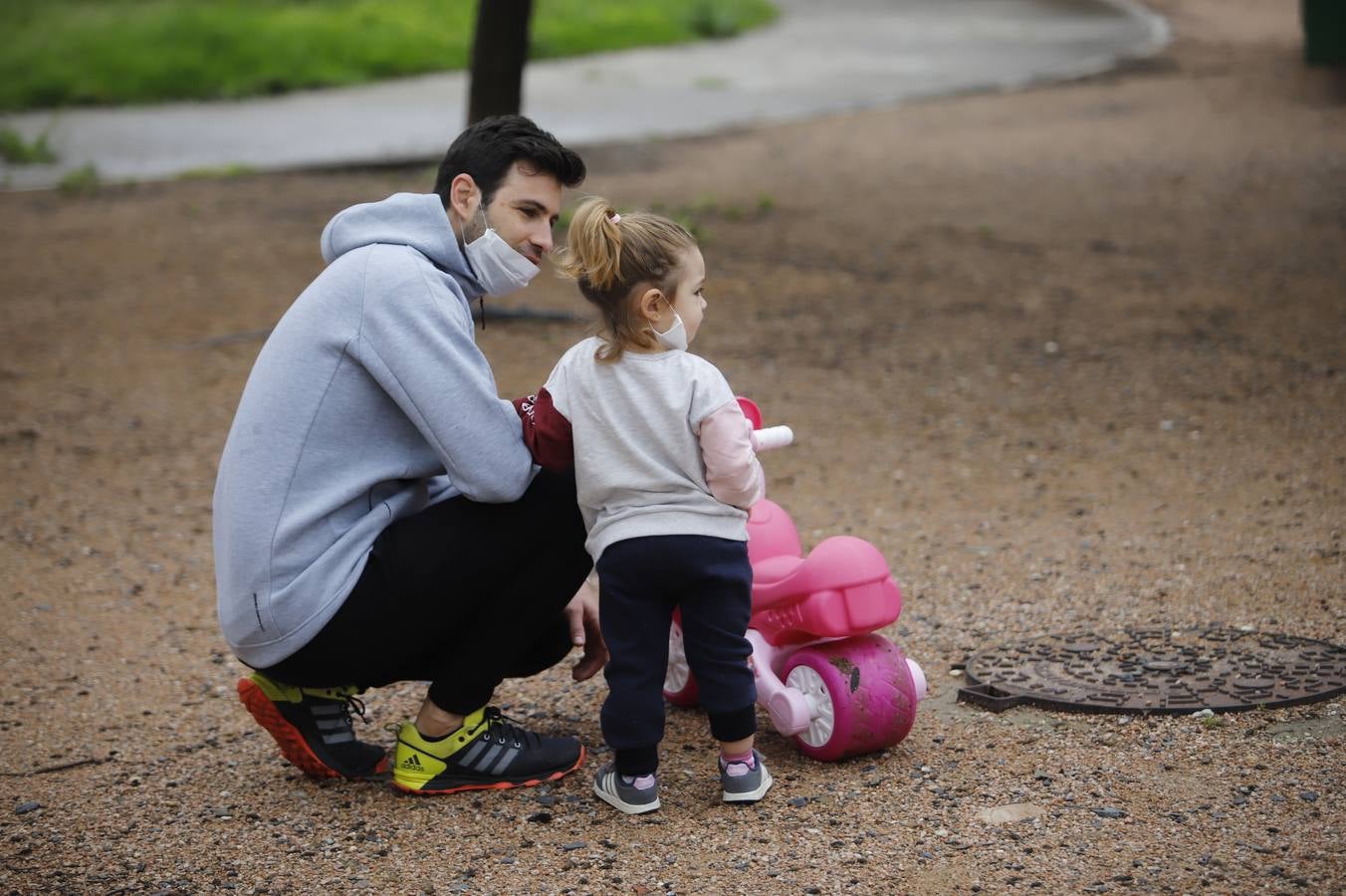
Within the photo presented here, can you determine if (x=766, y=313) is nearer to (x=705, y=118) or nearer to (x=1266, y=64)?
(x=705, y=118)

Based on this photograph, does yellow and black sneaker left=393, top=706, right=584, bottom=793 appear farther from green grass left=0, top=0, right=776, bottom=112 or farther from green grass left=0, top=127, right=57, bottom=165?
green grass left=0, top=0, right=776, bottom=112

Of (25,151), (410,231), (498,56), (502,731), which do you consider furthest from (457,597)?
(25,151)

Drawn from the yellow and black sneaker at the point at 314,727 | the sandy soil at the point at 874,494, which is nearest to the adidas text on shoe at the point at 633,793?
the sandy soil at the point at 874,494

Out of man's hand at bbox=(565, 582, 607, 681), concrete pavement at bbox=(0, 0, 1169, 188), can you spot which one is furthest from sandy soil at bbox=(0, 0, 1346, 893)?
concrete pavement at bbox=(0, 0, 1169, 188)

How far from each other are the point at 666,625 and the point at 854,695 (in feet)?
1.49

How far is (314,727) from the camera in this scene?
335 cm

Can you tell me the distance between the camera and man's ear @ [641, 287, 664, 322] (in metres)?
3.00

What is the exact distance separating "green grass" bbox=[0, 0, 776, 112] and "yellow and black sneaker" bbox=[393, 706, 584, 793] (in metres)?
12.7

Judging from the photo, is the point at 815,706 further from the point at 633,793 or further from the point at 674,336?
the point at 674,336

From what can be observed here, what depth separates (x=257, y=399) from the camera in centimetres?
312

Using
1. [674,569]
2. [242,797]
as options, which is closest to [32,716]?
[242,797]

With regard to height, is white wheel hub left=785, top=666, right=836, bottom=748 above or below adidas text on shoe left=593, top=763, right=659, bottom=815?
A: above

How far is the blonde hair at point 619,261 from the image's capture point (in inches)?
118

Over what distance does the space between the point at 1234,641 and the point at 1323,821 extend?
961 mm
